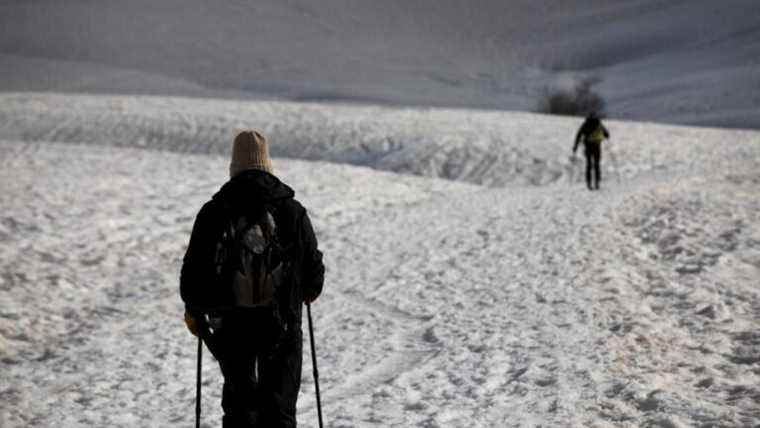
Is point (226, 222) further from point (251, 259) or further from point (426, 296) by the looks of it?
point (426, 296)

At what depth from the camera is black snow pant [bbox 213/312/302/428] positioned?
454 centimetres

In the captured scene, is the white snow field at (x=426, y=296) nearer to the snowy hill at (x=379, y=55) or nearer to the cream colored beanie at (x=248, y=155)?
the cream colored beanie at (x=248, y=155)

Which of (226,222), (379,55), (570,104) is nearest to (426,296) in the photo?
(226,222)

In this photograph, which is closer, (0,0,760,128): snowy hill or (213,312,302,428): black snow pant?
(213,312,302,428): black snow pant

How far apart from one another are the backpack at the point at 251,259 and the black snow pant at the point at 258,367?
10 cm

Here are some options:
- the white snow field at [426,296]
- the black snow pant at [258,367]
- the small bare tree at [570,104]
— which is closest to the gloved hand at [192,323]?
the black snow pant at [258,367]

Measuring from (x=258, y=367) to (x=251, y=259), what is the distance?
54 centimetres

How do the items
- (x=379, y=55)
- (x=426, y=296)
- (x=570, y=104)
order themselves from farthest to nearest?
(x=379, y=55), (x=570, y=104), (x=426, y=296)

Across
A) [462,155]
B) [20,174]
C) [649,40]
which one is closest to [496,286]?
[20,174]

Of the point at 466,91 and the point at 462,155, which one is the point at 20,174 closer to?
the point at 462,155

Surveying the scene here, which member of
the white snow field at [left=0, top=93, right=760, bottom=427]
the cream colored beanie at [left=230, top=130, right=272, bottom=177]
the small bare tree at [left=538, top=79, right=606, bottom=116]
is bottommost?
the white snow field at [left=0, top=93, right=760, bottom=427]

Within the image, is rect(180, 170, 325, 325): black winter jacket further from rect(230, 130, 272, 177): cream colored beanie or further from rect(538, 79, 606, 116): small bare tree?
rect(538, 79, 606, 116): small bare tree

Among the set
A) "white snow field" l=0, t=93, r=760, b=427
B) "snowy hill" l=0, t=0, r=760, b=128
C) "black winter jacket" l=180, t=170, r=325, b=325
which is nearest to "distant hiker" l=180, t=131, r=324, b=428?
"black winter jacket" l=180, t=170, r=325, b=325

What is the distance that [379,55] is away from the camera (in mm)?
115750
